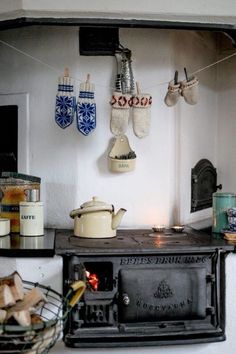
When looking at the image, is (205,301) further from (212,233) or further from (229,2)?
(229,2)

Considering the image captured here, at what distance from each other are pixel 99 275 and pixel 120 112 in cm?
73

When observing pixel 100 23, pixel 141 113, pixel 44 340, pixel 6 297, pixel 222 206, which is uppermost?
pixel 100 23

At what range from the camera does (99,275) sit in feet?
5.89

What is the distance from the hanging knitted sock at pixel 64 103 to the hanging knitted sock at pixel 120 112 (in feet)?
0.58

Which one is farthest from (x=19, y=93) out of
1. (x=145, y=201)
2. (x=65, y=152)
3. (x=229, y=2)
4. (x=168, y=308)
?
(x=168, y=308)

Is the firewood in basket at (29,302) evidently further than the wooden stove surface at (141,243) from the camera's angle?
No

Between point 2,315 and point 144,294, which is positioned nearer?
point 2,315

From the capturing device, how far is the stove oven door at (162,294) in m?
1.73

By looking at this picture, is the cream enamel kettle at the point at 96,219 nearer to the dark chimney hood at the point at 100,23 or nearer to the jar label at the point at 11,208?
the jar label at the point at 11,208

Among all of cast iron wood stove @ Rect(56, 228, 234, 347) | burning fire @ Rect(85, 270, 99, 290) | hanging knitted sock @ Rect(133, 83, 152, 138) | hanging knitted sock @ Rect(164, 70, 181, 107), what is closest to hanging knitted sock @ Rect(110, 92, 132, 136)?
hanging knitted sock @ Rect(133, 83, 152, 138)

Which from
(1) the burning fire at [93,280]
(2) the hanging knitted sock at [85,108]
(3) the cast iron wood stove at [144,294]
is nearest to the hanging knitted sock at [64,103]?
(2) the hanging knitted sock at [85,108]

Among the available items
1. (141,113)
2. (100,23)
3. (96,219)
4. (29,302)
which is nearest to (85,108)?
(141,113)

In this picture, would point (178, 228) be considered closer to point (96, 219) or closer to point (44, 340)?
point (96, 219)

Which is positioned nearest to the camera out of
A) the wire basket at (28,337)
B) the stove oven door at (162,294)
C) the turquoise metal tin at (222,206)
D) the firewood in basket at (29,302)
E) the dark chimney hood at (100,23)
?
the wire basket at (28,337)
